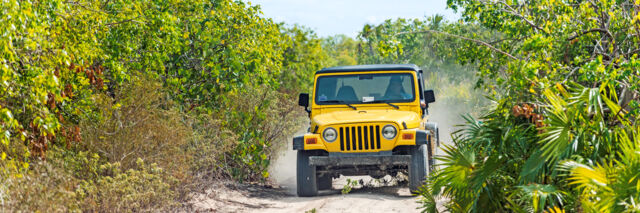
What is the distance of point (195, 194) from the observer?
35.4ft

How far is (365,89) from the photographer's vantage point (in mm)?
11938

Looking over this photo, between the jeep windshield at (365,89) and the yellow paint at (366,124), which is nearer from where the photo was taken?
the yellow paint at (366,124)

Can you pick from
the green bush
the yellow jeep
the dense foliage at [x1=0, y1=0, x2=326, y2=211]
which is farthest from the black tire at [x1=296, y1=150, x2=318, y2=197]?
the green bush

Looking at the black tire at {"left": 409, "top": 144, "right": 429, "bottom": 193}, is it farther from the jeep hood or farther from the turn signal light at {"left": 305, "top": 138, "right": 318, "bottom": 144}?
the turn signal light at {"left": 305, "top": 138, "right": 318, "bottom": 144}

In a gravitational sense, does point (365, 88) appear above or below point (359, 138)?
above

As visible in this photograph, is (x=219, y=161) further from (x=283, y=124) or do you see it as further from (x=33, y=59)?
(x=33, y=59)

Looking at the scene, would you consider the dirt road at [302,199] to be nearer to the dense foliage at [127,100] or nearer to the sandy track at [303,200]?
the sandy track at [303,200]

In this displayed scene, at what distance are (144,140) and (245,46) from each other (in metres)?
3.82

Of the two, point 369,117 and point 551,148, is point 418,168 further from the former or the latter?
point 551,148

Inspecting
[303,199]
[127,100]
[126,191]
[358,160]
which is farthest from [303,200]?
[126,191]

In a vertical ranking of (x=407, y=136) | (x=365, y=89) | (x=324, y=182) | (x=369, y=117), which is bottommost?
(x=324, y=182)

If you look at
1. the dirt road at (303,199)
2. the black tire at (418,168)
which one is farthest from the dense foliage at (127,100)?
the black tire at (418,168)

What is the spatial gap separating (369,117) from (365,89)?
1.04m

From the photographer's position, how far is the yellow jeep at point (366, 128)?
1072 cm
